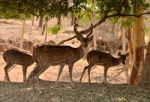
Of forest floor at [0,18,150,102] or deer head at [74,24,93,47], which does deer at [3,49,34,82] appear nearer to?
forest floor at [0,18,150,102]

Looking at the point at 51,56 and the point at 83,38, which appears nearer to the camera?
the point at 51,56

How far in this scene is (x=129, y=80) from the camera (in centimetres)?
1253

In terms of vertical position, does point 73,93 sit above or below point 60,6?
below

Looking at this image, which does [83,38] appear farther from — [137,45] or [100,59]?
[137,45]

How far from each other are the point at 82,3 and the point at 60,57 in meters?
1.29

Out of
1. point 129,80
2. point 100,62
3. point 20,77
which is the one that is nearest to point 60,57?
point 100,62

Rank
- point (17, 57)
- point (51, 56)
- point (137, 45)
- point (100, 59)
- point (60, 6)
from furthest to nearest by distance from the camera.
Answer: point (137, 45) → point (17, 57) → point (100, 59) → point (51, 56) → point (60, 6)

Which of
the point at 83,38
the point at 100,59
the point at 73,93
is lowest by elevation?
the point at 73,93

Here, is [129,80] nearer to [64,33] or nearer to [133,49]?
[133,49]

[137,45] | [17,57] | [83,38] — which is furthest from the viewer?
[137,45]

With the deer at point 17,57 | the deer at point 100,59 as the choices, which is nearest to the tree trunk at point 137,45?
the deer at point 100,59

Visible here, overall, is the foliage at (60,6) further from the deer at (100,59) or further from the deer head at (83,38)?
the deer at (100,59)

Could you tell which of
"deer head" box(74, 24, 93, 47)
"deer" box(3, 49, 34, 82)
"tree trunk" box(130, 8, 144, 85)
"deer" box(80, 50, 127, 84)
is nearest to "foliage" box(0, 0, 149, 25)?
"deer head" box(74, 24, 93, 47)

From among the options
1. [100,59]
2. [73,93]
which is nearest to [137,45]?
[100,59]
